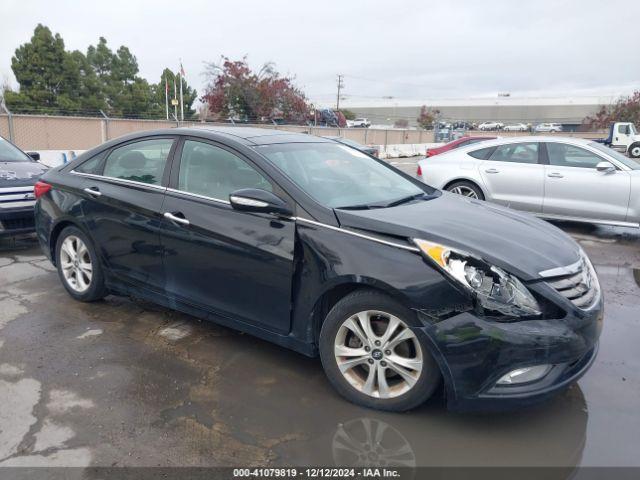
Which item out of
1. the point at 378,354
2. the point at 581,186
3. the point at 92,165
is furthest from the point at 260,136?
the point at 581,186

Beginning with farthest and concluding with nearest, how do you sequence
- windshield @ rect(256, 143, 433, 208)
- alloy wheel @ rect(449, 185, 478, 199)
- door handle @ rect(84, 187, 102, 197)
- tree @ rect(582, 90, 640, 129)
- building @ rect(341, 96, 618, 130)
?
1. building @ rect(341, 96, 618, 130)
2. tree @ rect(582, 90, 640, 129)
3. alloy wheel @ rect(449, 185, 478, 199)
4. door handle @ rect(84, 187, 102, 197)
5. windshield @ rect(256, 143, 433, 208)

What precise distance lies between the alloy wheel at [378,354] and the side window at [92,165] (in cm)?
281

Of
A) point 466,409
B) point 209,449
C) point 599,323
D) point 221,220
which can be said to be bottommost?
point 209,449

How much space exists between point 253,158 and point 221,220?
0.48m

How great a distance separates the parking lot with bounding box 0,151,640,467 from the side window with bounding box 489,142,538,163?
172 inches

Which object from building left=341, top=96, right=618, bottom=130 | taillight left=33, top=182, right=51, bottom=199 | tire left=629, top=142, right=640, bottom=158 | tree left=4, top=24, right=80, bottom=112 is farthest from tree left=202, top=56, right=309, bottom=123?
building left=341, top=96, right=618, bottom=130

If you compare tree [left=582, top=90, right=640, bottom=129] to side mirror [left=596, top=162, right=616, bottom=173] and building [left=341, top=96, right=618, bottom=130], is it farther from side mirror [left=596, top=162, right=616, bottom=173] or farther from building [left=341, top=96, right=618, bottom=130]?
side mirror [left=596, top=162, right=616, bottom=173]

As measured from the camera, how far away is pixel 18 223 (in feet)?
20.5

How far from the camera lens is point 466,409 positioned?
2.77 m

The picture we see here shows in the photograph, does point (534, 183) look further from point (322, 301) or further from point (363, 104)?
point (363, 104)

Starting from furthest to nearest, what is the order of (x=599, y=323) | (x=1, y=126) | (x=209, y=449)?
(x=1, y=126)
(x=599, y=323)
(x=209, y=449)

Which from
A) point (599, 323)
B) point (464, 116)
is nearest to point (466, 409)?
point (599, 323)

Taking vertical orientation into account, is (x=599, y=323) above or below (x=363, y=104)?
below

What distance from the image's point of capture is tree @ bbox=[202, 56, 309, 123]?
36.2 m
